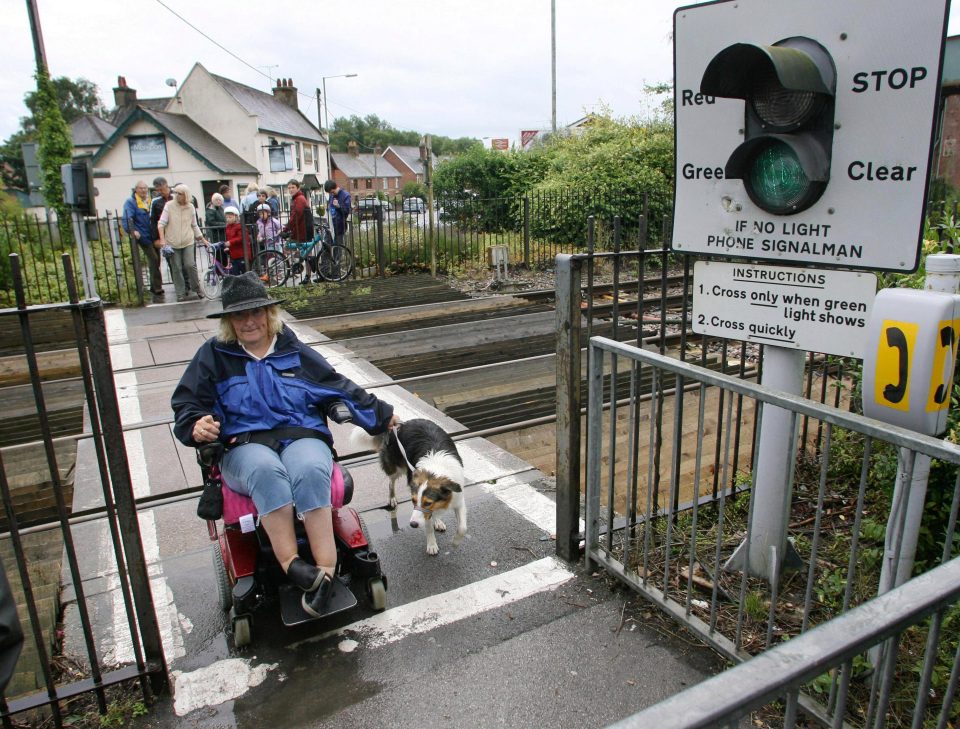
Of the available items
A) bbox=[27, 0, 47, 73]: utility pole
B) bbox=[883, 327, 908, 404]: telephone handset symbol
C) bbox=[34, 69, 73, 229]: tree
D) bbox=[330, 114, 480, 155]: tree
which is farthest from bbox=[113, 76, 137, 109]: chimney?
bbox=[330, 114, 480, 155]: tree

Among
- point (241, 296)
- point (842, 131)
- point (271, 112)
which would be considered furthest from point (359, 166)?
point (842, 131)

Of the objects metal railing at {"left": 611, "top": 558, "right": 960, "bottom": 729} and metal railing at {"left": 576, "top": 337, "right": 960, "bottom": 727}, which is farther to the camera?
metal railing at {"left": 576, "top": 337, "right": 960, "bottom": 727}

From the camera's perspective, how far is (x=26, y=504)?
4926 millimetres

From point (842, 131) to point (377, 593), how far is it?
2853mm

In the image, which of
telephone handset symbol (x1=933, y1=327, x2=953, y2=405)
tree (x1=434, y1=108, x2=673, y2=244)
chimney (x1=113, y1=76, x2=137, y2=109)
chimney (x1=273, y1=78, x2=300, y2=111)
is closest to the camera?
telephone handset symbol (x1=933, y1=327, x2=953, y2=405)

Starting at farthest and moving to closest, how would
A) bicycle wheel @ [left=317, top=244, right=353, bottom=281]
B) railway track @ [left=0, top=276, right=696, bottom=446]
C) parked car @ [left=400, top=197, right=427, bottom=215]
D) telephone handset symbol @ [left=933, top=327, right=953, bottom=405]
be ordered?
parked car @ [left=400, top=197, right=427, bottom=215], bicycle wheel @ [left=317, top=244, right=353, bottom=281], railway track @ [left=0, top=276, right=696, bottom=446], telephone handset symbol @ [left=933, top=327, right=953, bottom=405]

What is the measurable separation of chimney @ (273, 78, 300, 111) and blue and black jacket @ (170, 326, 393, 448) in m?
57.7

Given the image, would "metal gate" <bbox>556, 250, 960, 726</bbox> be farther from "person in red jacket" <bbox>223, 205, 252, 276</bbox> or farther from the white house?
the white house

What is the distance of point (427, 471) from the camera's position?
13.1 feet

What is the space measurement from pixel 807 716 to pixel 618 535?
1.50m

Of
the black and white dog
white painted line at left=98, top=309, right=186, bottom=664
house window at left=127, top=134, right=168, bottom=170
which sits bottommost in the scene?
white painted line at left=98, top=309, right=186, bottom=664

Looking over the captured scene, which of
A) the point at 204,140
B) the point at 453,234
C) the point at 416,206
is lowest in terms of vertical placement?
the point at 453,234

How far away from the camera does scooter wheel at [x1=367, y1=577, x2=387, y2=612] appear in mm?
3443

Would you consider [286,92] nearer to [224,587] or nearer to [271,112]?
[271,112]
